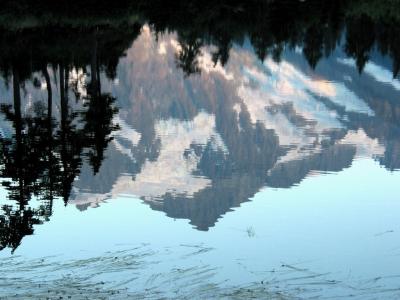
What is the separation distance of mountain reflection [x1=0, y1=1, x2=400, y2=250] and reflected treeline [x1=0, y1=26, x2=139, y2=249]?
0.10 meters

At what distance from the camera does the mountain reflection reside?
42.0 m

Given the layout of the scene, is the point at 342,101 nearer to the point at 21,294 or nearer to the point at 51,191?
the point at 51,191

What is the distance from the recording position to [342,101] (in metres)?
124

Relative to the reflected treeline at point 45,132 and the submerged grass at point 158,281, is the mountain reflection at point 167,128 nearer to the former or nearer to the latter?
the reflected treeline at point 45,132

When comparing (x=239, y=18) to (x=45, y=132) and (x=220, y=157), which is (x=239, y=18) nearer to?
(x=220, y=157)

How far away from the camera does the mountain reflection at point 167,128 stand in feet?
138

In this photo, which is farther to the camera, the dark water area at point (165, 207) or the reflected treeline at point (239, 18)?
the reflected treeline at point (239, 18)

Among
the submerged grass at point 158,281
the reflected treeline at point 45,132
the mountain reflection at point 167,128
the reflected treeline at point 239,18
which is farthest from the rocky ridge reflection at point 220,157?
the reflected treeline at point 239,18

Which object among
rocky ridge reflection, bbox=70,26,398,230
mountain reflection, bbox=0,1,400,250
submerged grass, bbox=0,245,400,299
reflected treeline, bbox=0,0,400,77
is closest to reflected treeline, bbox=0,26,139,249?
mountain reflection, bbox=0,1,400,250

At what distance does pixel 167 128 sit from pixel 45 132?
28.7m

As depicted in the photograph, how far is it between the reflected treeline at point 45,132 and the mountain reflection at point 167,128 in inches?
3.9

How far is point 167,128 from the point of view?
79.7m

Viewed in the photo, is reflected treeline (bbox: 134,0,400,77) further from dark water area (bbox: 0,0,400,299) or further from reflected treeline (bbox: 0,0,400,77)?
dark water area (bbox: 0,0,400,299)

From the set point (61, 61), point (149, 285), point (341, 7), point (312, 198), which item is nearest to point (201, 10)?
point (341, 7)
